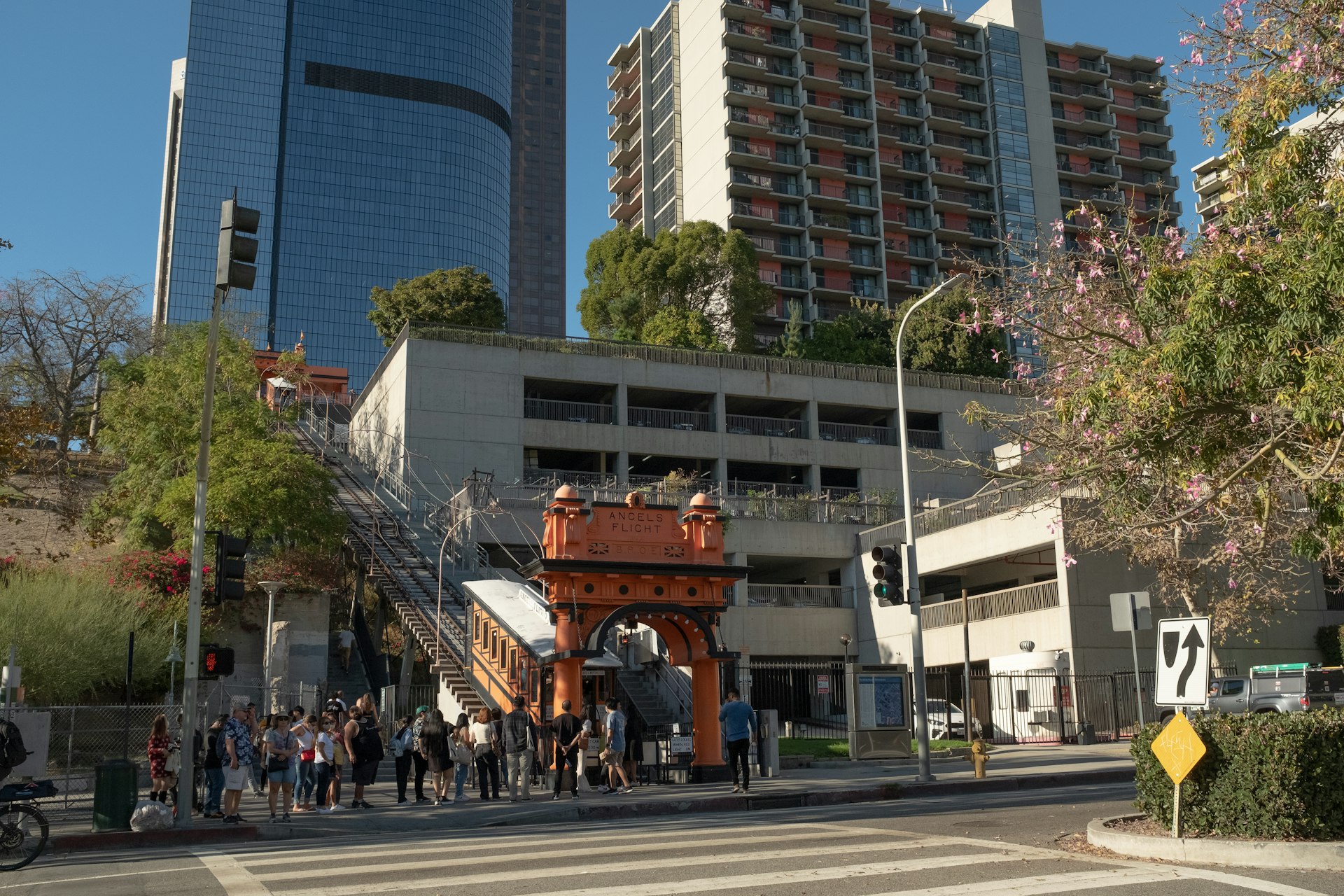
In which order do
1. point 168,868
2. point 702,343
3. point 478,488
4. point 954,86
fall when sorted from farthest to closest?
point 954,86 < point 702,343 < point 478,488 < point 168,868

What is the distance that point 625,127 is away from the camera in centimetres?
9831

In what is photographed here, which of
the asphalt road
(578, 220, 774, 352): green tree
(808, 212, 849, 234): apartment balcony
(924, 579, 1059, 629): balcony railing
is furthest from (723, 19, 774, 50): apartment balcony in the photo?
the asphalt road

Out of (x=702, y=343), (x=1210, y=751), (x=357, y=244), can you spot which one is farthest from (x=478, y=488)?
(x=357, y=244)

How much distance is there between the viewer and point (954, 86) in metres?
90.4

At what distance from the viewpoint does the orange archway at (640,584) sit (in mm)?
21641

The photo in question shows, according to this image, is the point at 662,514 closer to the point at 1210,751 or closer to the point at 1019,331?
the point at 1019,331

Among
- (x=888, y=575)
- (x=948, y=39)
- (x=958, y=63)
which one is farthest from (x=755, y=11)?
(x=888, y=575)

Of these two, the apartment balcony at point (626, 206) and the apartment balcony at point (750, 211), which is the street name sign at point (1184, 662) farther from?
the apartment balcony at point (626, 206)

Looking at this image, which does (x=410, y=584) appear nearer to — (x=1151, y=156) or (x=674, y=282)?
(x=674, y=282)

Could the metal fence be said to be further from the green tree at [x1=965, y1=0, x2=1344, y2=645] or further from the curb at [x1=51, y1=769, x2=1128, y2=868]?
the green tree at [x1=965, y1=0, x2=1344, y2=645]

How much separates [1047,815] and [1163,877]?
4931 millimetres

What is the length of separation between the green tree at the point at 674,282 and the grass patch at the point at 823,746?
35519 mm

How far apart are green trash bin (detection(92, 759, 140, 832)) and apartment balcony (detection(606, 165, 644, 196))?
8589cm

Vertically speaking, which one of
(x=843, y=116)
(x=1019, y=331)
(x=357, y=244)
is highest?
(x=357, y=244)
